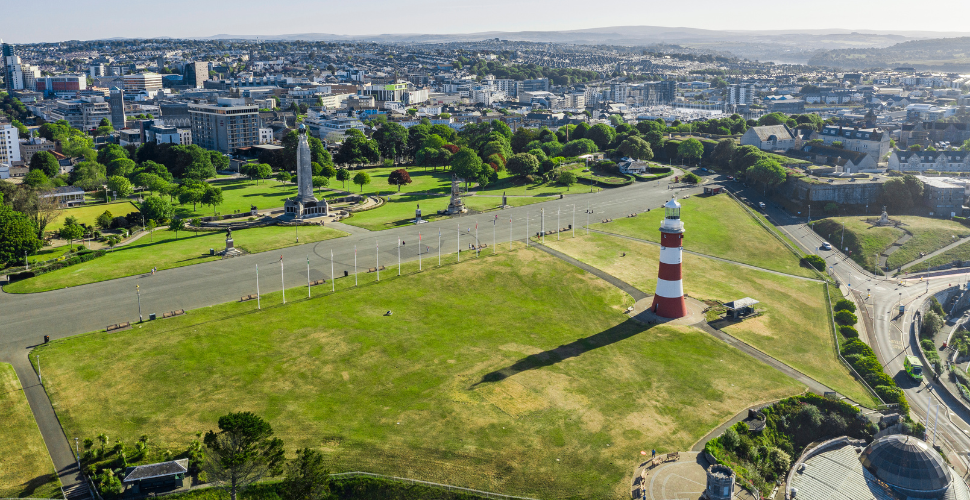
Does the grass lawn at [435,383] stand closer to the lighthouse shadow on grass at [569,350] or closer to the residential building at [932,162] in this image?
the lighthouse shadow on grass at [569,350]

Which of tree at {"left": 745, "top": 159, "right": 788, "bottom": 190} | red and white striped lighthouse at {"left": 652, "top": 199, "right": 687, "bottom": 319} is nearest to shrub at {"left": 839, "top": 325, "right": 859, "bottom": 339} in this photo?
red and white striped lighthouse at {"left": 652, "top": 199, "right": 687, "bottom": 319}

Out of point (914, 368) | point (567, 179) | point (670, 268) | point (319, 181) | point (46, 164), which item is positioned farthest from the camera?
point (46, 164)

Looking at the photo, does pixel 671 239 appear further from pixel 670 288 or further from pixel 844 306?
pixel 844 306

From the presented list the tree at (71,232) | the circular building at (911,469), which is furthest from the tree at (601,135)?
the circular building at (911,469)

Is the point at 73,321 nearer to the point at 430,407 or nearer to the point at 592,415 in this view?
the point at 430,407

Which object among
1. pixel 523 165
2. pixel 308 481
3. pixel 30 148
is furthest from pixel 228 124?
pixel 308 481
